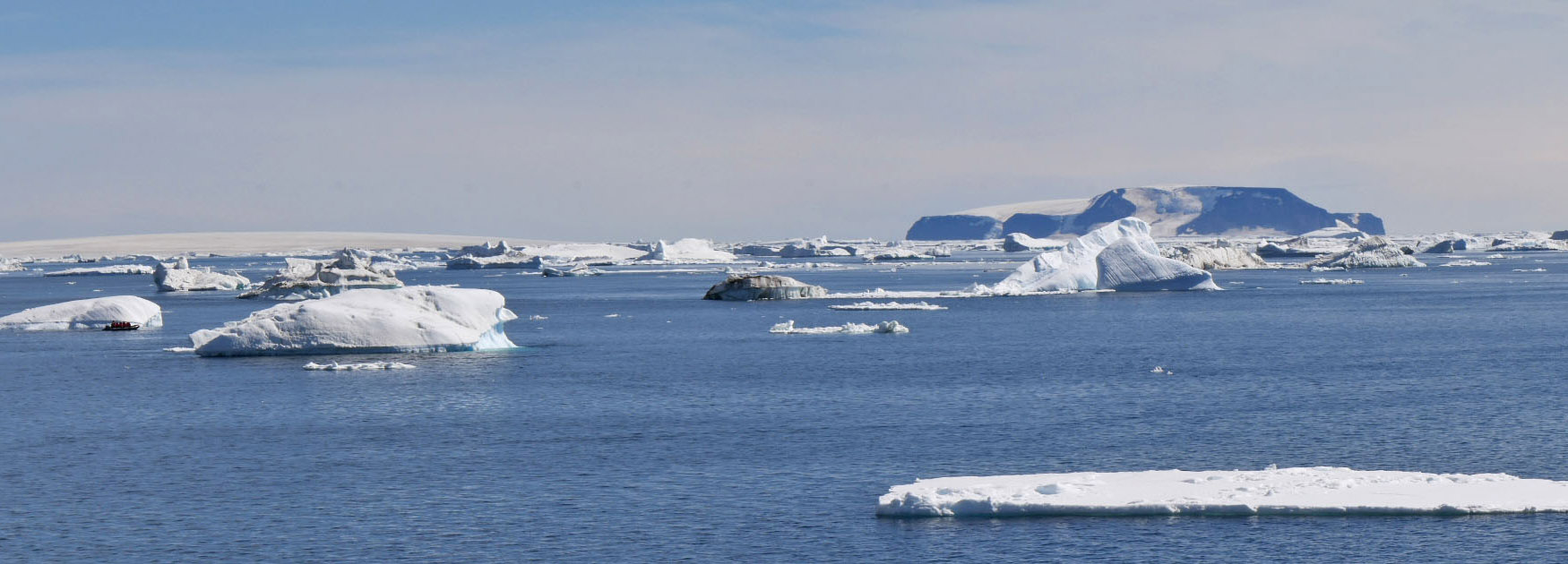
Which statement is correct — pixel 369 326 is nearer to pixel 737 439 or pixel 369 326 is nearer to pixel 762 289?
pixel 737 439

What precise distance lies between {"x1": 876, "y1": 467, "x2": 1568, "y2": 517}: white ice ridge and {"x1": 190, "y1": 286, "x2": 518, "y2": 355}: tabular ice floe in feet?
81.2

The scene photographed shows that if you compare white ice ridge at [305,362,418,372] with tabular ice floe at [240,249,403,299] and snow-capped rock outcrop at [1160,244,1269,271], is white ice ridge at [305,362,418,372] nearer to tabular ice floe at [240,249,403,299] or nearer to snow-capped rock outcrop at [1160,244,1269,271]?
tabular ice floe at [240,249,403,299]

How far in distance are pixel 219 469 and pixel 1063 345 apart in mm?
29472

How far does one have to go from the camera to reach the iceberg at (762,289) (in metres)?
80.6

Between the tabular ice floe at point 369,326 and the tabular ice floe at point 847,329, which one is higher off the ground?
the tabular ice floe at point 369,326

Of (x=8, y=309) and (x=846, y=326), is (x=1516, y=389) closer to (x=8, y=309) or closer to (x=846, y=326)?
(x=846, y=326)

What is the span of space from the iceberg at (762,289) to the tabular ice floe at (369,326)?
36287mm

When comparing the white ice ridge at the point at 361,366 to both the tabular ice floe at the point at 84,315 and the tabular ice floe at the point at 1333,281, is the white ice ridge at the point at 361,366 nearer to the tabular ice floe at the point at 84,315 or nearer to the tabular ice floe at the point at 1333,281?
the tabular ice floe at the point at 84,315

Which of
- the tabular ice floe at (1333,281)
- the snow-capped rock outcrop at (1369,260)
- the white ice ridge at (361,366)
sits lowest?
the tabular ice floe at (1333,281)

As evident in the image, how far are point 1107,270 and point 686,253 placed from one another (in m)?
113

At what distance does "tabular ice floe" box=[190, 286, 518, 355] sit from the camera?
139 ft

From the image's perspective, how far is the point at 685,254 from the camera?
619 feet

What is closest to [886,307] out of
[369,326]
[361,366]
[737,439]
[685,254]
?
[369,326]

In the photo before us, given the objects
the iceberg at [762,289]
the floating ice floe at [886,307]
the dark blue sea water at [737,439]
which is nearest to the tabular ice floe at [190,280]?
the iceberg at [762,289]
